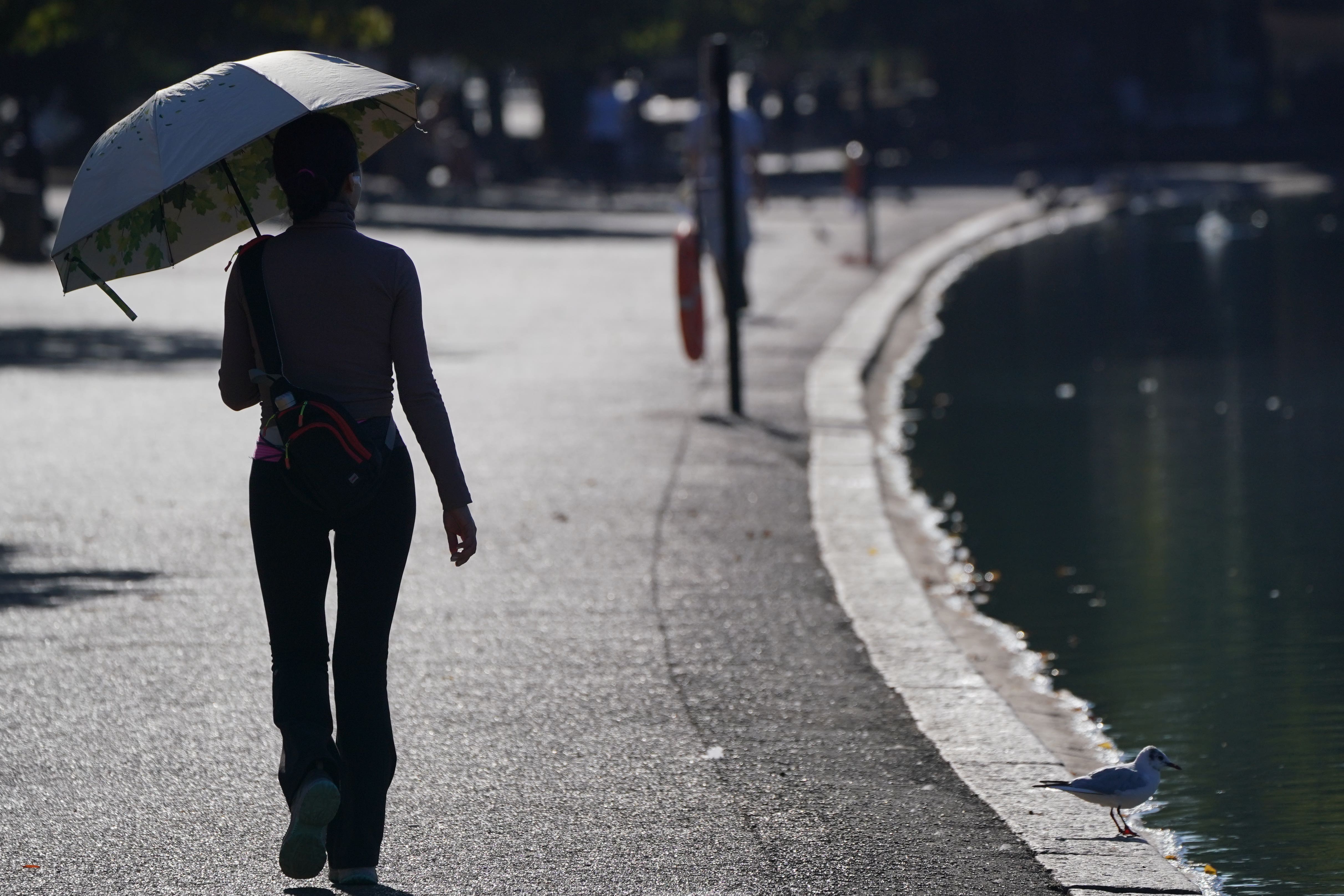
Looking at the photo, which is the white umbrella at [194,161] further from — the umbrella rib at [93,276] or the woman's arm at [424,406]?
the woman's arm at [424,406]

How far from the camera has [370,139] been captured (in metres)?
4.90

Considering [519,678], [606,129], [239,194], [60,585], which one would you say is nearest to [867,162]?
[606,129]

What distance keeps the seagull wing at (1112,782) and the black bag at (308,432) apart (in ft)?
5.70

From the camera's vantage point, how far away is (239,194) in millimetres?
4480

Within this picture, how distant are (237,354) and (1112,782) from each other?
83.8 inches

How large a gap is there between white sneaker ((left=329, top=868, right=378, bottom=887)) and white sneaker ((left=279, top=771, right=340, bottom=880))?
138mm

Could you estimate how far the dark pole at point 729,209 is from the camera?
37.5 feet

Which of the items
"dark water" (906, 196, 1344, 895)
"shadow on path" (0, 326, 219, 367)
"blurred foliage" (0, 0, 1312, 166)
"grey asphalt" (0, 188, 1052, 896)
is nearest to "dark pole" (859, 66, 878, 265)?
"dark water" (906, 196, 1344, 895)

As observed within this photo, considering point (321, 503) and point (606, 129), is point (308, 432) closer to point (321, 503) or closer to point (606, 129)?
point (321, 503)

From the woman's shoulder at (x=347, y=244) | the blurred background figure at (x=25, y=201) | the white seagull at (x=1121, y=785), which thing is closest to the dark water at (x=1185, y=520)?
the white seagull at (x=1121, y=785)

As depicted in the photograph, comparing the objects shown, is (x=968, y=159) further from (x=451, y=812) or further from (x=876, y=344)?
(x=451, y=812)

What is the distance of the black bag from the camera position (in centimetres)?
409

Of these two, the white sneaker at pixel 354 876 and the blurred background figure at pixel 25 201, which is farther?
the blurred background figure at pixel 25 201

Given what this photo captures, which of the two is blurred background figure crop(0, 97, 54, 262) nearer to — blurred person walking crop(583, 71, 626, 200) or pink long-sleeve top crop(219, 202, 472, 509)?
blurred person walking crop(583, 71, 626, 200)
